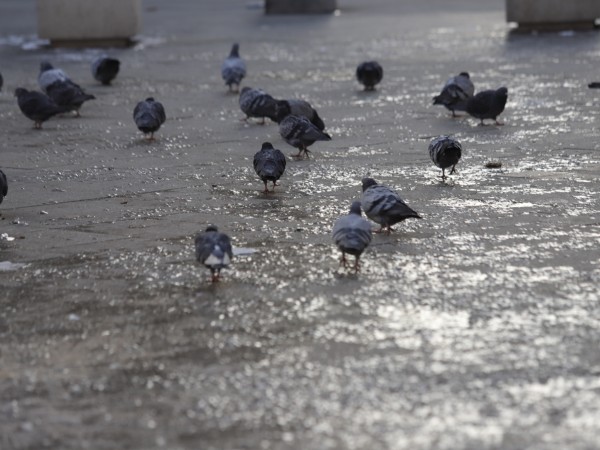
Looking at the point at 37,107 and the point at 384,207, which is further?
the point at 37,107

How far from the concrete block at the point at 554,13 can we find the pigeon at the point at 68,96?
944 centimetres

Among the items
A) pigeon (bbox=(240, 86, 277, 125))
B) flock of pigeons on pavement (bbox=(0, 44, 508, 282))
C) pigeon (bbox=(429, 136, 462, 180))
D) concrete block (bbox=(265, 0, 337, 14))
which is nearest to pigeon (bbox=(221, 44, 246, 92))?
flock of pigeons on pavement (bbox=(0, 44, 508, 282))

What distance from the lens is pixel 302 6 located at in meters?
26.4

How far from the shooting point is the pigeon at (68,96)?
13234mm

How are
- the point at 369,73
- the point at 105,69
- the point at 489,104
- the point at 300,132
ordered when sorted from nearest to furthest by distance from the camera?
the point at 300,132 → the point at 489,104 → the point at 369,73 → the point at 105,69

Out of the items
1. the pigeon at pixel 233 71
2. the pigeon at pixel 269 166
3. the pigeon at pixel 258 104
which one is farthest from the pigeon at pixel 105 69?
the pigeon at pixel 269 166

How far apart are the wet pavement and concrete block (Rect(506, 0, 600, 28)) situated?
6.95 metres

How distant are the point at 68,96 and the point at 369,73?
3.51m

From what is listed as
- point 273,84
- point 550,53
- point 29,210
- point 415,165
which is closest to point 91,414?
point 29,210

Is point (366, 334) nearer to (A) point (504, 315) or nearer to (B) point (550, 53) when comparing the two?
(A) point (504, 315)

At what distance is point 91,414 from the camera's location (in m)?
5.00

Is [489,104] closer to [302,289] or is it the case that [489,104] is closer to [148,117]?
[148,117]

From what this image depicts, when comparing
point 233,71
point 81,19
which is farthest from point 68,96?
point 81,19

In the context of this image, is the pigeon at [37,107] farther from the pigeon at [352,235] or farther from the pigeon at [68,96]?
the pigeon at [352,235]
